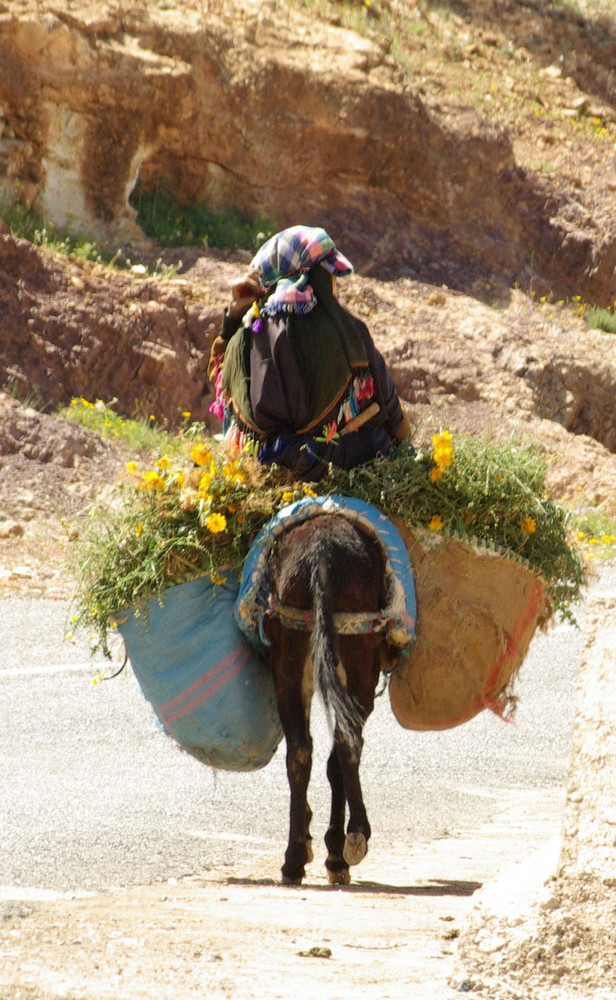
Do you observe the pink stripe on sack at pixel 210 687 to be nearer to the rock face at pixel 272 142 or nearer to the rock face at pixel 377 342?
the rock face at pixel 377 342

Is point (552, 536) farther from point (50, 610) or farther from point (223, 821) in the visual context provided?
point (50, 610)

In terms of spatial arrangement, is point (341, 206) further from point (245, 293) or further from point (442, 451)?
point (442, 451)

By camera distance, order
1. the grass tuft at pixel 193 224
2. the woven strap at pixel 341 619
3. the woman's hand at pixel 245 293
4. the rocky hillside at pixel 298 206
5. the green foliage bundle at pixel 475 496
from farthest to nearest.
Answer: the grass tuft at pixel 193 224, the rocky hillside at pixel 298 206, the woman's hand at pixel 245 293, the green foliage bundle at pixel 475 496, the woven strap at pixel 341 619

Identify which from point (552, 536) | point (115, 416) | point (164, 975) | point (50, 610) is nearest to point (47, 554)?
point (50, 610)

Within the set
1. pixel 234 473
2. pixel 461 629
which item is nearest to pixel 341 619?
pixel 461 629

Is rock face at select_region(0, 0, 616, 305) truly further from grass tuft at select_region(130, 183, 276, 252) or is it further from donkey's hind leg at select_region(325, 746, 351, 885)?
donkey's hind leg at select_region(325, 746, 351, 885)

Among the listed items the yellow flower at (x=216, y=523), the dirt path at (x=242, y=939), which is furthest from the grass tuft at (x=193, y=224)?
the dirt path at (x=242, y=939)

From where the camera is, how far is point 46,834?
16.3 feet

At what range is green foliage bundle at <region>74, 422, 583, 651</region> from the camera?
4703 millimetres

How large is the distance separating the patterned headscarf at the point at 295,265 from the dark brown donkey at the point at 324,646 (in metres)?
1.03

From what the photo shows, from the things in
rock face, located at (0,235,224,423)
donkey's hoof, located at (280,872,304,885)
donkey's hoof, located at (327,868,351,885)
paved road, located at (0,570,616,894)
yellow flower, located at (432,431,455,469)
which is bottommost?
rock face, located at (0,235,224,423)

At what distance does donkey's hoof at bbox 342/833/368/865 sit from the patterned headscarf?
216 cm

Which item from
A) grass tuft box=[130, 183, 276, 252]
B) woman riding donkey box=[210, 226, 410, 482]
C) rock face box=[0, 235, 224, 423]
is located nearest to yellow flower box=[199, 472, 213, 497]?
woman riding donkey box=[210, 226, 410, 482]

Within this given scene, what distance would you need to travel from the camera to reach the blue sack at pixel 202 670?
15.4ft
